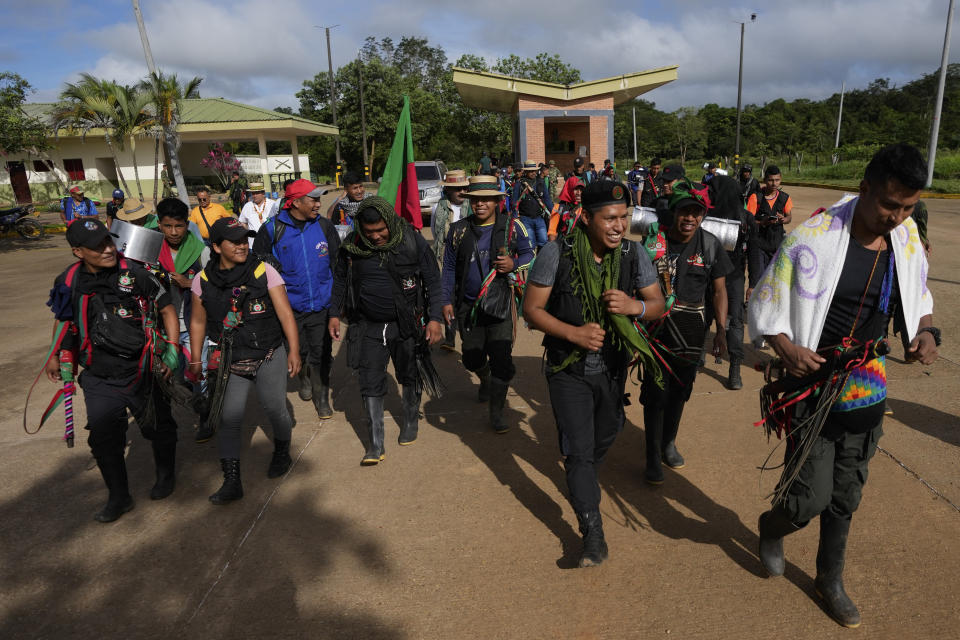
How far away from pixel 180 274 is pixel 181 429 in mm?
1324

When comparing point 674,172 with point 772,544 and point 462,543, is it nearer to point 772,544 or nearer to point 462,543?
point 772,544

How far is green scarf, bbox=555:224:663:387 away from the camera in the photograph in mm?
2990

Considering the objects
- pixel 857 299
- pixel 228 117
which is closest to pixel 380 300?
pixel 857 299

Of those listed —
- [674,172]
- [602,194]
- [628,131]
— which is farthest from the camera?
[628,131]

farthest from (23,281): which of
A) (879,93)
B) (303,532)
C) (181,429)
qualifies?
(879,93)

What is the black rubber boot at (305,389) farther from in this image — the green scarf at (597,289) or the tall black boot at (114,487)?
the green scarf at (597,289)

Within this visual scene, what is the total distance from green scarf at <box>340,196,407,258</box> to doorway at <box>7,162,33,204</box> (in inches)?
1340

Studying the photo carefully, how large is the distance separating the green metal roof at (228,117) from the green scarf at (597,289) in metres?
28.4

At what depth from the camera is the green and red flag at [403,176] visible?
16.6 feet

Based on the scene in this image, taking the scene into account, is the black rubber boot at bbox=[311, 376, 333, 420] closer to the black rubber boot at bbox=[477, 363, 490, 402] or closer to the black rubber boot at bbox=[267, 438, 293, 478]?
the black rubber boot at bbox=[267, 438, 293, 478]

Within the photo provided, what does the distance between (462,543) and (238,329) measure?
1.89m

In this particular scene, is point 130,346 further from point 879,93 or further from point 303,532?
point 879,93

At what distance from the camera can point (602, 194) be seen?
9.46 feet

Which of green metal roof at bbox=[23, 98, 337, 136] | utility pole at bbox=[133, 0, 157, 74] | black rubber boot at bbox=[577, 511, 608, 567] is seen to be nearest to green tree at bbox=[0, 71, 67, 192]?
utility pole at bbox=[133, 0, 157, 74]
